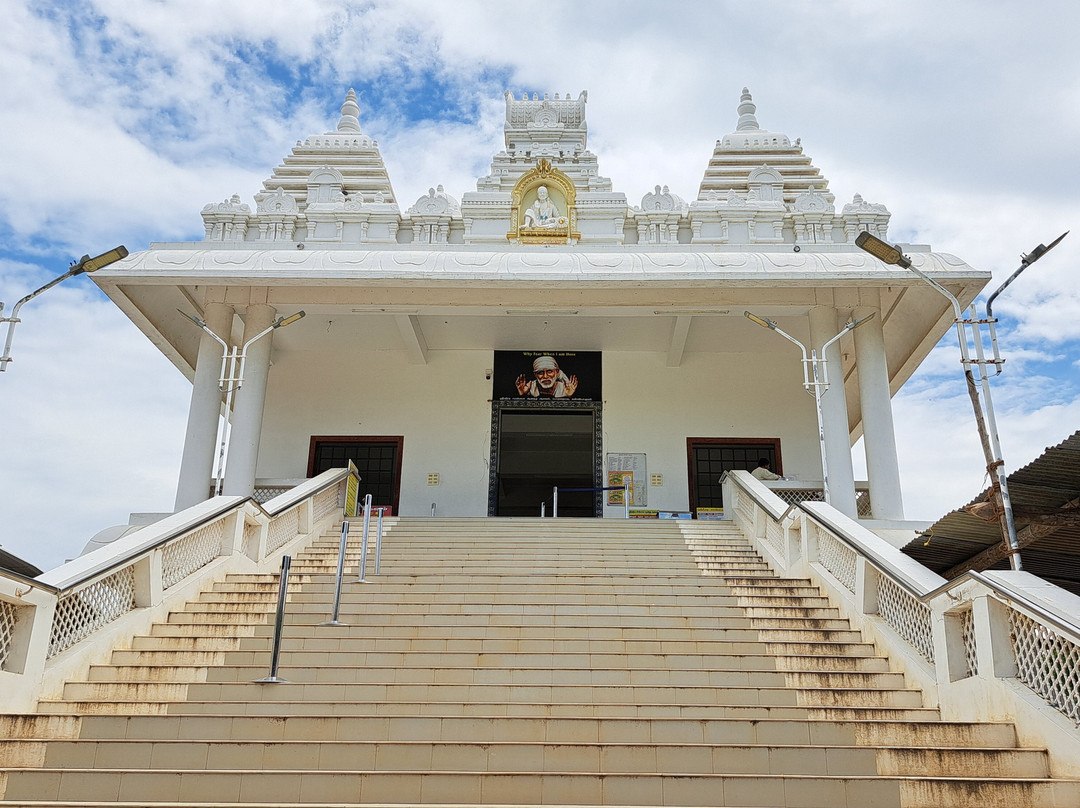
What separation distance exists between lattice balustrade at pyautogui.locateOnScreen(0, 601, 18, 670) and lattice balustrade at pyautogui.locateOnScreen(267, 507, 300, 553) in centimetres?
389

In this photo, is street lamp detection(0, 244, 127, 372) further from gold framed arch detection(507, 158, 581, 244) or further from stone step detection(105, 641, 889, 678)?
gold framed arch detection(507, 158, 581, 244)


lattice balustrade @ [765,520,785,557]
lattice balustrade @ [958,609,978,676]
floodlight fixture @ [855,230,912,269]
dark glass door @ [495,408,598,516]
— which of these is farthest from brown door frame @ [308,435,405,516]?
lattice balustrade @ [958,609,978,676]

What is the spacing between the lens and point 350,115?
19859 mm

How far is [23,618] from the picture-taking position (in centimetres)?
591

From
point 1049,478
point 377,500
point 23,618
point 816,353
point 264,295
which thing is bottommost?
point 23,618

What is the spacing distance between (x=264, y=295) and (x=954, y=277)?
919 cm

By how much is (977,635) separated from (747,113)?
634 inches

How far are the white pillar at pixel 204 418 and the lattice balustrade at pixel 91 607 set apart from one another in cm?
505

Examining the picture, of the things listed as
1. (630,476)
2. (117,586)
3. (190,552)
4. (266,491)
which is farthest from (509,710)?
(630,476)

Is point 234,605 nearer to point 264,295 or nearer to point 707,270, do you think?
point 264,295

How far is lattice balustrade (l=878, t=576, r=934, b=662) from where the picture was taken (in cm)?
618

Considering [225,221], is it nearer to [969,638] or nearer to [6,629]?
[6,629]

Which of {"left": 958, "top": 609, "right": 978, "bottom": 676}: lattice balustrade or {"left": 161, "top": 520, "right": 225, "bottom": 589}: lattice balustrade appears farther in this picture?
{"left": 161, "top": 520, "right": 225, "bottom": 589}: lattice balustrade

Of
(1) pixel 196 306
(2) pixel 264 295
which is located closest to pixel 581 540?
(2) pixel 264 295
